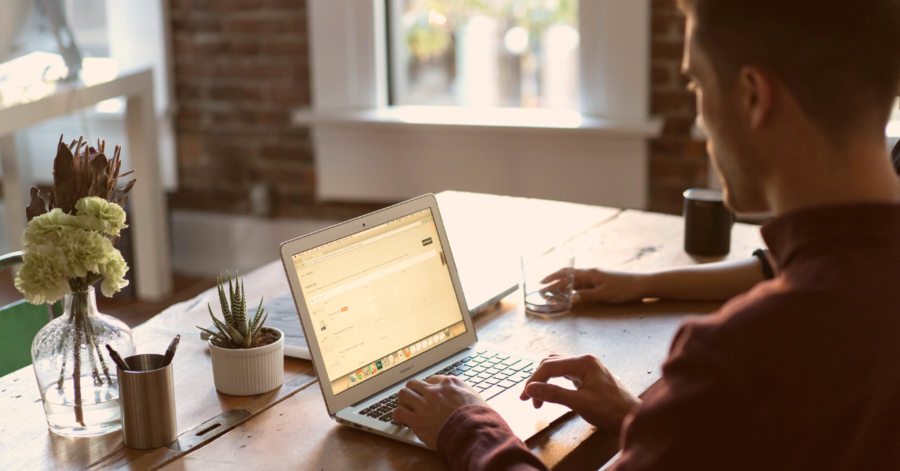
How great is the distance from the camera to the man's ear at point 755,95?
0.72 m

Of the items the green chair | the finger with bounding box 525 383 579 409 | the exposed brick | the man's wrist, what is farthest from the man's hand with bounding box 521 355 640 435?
the exposed brick

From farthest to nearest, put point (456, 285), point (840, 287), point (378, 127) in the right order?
point (378, 127), point (456, 285), point (840, 287)

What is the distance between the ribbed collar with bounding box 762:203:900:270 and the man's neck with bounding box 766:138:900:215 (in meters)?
0.01

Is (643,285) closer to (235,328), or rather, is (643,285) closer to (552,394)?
(552,394)

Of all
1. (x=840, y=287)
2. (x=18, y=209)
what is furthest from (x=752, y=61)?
(x=18, y=209)

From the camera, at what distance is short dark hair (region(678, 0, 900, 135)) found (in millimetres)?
705

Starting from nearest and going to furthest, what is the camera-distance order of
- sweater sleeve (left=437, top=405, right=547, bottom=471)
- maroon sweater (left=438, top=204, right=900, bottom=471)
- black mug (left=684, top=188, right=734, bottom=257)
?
maroon sweater (left=438, top=204, right=900, bottom=471) < sweater sleeve (left=437, top=405, right=547, bottom=471) < black mug (left=684, top=188, right=734, bottom=257)

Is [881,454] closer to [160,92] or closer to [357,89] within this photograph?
[357,89]

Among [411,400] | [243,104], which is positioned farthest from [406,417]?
[243,104]

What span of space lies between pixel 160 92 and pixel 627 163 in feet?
6.46

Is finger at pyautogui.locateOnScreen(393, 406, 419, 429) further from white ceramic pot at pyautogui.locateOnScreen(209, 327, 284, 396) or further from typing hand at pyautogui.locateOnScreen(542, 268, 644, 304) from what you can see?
typing hand at pyautogui.locateOnScreen(542, 268, 644, 304)

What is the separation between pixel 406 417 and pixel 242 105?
2806 millimetres

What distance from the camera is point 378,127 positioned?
10.8 feet

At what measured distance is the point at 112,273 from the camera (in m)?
1.03
